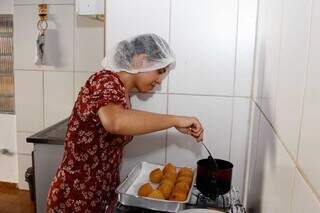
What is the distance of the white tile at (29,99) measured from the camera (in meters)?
2.45

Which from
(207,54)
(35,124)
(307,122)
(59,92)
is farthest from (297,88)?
(35,124)

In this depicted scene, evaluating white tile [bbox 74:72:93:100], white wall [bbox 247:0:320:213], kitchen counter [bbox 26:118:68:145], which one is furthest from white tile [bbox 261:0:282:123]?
white tile [bbox 74:72:93:100]

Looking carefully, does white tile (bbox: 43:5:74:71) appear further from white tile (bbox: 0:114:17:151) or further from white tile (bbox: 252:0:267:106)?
white tile (bbox: 252:0:267:106)

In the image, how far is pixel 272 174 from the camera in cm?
69

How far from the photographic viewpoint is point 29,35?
7.86 feet

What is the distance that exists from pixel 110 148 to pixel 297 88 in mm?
742

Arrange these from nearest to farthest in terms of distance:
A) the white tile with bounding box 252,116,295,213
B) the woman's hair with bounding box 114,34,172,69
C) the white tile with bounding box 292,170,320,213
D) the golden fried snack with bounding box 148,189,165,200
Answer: the white tile with bounding box 292,170,320,213
the white tile with bounding box 252,116,295,213
the golden fried snack with bounding box 148,189,165,200
the woman's hair with bounding box 114,34,172,69

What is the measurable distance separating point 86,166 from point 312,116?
848 mm

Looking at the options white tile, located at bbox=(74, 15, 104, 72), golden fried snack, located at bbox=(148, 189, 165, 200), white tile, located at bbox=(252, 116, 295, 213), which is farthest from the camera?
white tile, located at bbox=(74, 15, 104, 72)

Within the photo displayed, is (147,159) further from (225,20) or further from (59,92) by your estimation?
(59,92)

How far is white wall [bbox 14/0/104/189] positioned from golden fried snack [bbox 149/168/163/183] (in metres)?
1.41

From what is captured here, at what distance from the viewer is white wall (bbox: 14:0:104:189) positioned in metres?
2.29

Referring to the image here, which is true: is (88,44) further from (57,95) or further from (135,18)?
(135,18)

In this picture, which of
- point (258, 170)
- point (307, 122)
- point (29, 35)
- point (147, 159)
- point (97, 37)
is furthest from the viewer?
point (29, 35)
